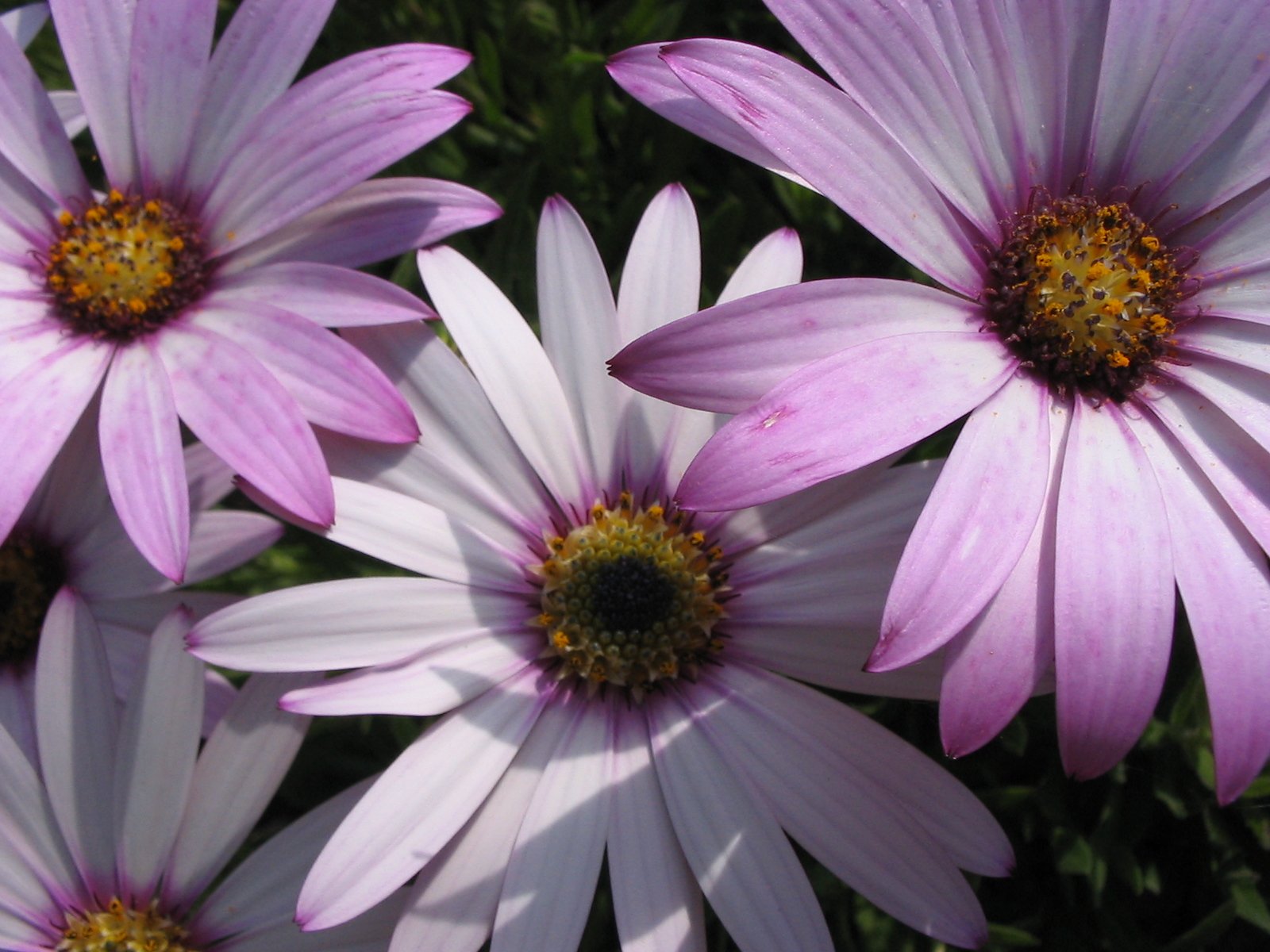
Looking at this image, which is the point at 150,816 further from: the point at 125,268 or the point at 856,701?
the point at 856,701

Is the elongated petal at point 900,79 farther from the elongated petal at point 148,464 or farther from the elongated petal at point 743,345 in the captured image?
the elongated petal at point 148,464

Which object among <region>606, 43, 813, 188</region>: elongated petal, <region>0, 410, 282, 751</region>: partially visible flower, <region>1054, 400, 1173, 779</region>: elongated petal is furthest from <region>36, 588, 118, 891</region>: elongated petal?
<region>1054, 400, 1173, 779</region>: elongated petal

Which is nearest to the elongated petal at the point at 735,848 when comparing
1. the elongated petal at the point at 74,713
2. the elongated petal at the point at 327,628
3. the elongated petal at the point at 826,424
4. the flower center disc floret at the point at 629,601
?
the flower center disc floret at the point at 629,601

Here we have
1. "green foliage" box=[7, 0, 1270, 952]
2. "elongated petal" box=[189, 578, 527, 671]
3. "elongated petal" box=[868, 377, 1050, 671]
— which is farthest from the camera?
"green foliage" box=[7, 0, 1270, 952]

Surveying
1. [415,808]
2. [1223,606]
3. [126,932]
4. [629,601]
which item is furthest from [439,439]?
[1223,606]

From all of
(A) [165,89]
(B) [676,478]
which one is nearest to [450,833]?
(B) [676,478]

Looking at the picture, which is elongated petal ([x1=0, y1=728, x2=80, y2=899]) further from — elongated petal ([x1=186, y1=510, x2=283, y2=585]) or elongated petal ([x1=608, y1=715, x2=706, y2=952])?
elongated petal ([x1=608, y1=715, x2=706, y2=952])
